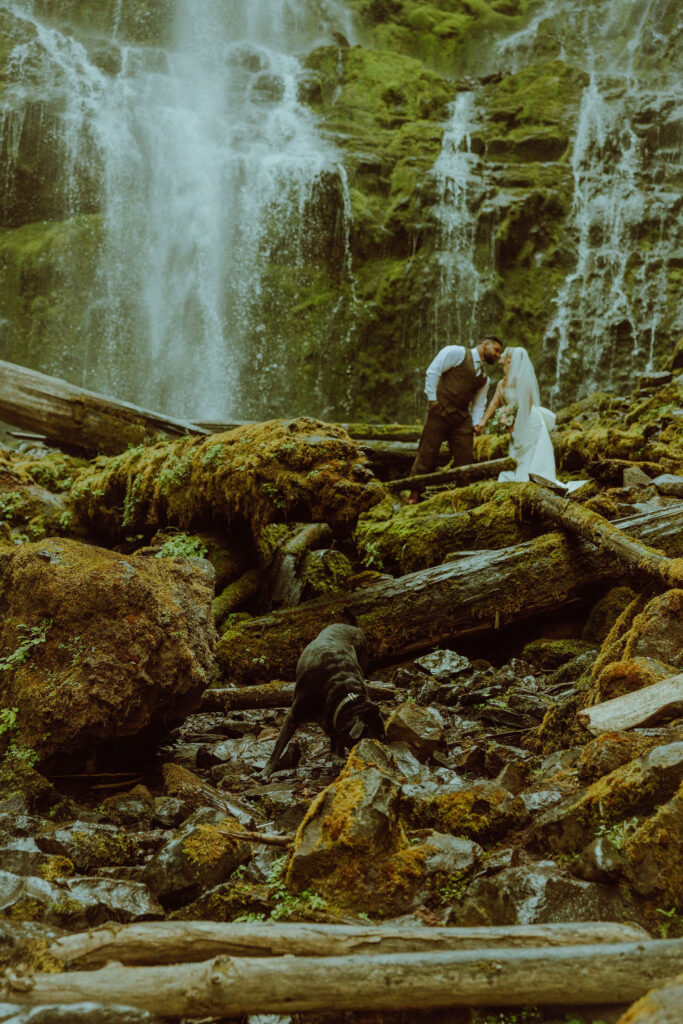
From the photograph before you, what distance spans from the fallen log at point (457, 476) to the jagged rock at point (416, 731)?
4219 millimetres

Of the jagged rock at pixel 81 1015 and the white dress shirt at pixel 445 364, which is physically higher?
the white dress shirt at pixel 445 364

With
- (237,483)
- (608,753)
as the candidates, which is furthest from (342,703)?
(237,483)

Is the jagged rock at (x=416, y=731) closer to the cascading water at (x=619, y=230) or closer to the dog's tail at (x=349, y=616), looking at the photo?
the dog's tail at (x=349, y=616)

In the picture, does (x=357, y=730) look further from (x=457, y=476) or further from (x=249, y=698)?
(x=457, y=476)

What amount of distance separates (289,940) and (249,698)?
324 cm

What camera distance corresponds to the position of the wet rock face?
350 cm

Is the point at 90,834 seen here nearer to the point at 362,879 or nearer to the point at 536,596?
the point at 362,879

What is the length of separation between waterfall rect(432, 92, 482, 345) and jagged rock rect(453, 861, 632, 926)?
62.6 feet

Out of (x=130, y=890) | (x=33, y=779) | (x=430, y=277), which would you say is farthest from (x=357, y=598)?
(x=430, y=277)

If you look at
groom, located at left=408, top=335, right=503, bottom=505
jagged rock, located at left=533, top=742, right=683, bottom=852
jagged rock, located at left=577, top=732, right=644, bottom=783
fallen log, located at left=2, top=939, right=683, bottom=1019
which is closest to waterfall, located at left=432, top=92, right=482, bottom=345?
groom, located at left=408, top=335, right=503, bottom=505

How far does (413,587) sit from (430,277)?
16909 mm

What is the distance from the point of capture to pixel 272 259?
2166cm

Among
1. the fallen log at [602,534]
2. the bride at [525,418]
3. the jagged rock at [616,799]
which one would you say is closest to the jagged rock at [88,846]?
the jagged rock at [616,799]

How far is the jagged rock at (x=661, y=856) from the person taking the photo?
227 cm
